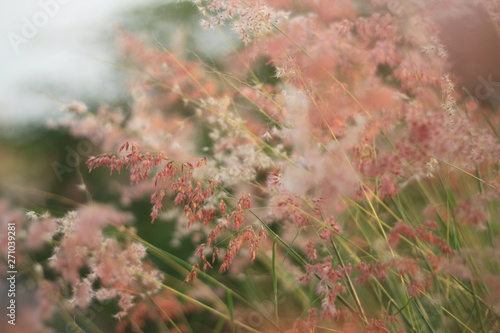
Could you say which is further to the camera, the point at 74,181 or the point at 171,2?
the point at 171,2

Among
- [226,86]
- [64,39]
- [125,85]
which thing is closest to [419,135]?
[226,86]

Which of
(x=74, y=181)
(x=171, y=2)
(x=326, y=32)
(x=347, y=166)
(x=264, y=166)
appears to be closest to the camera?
(x=347, y=166)

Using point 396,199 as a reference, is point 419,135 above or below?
above

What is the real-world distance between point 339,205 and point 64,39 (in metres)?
1.03

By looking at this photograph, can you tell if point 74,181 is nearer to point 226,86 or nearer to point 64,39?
point 64,39

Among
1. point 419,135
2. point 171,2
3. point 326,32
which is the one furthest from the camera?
point 171,2

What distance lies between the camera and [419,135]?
0.92 metres

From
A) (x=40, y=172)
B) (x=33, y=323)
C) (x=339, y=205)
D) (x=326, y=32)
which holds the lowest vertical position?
(x=33, y=323)

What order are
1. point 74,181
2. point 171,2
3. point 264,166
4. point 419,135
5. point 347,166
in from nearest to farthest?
point 419,135, point 347,166, point 264,166, point 74,181, point 171,2

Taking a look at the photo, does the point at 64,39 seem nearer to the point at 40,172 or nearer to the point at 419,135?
the point at 40,172

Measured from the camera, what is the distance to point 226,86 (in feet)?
5.16

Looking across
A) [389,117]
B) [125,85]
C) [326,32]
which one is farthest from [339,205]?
[125,85]

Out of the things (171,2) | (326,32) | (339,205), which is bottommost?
(339,205)

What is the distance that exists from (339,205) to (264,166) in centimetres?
23
